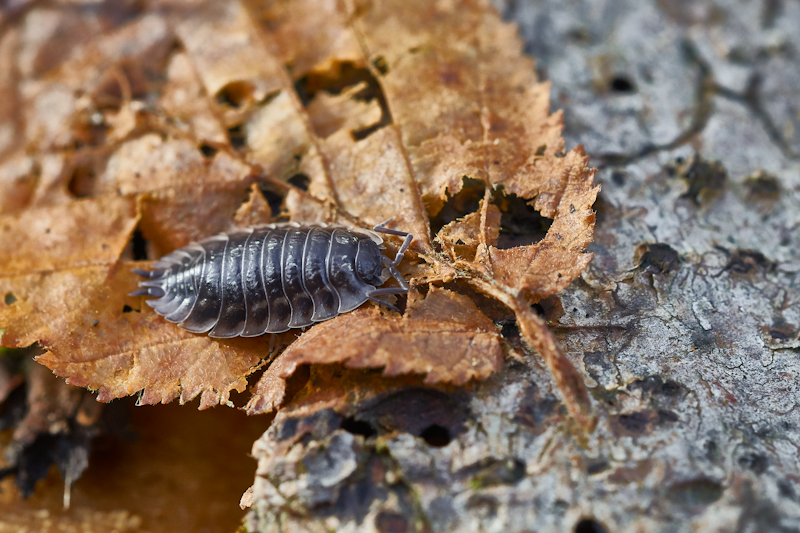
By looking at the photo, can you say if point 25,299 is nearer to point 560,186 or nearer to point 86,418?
point 86,418

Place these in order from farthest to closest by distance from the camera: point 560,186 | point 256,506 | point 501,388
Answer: point 560,186, point 501,388, point 256,506

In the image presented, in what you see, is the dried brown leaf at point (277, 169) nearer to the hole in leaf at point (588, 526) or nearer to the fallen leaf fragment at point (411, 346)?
the fallen leaf fragment at point (411, 346)

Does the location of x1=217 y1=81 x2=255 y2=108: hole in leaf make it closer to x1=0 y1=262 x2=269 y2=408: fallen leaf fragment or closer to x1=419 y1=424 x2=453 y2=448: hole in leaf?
x1=0 y1=262 x2=269 y2=408: fallen leaf fragment

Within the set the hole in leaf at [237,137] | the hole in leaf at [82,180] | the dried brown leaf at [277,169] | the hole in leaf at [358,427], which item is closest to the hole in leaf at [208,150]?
the dried brown leaf at [277,169]

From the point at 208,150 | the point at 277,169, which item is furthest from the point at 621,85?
the point at 208,150

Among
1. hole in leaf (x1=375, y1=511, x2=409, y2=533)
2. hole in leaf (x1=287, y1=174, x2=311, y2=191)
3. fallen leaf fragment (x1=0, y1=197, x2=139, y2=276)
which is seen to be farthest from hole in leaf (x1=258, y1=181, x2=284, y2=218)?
hole in leaf (x1=375, y1=511, x2=409, y2=533)

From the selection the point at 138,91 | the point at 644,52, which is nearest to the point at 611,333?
the point at 644,52
